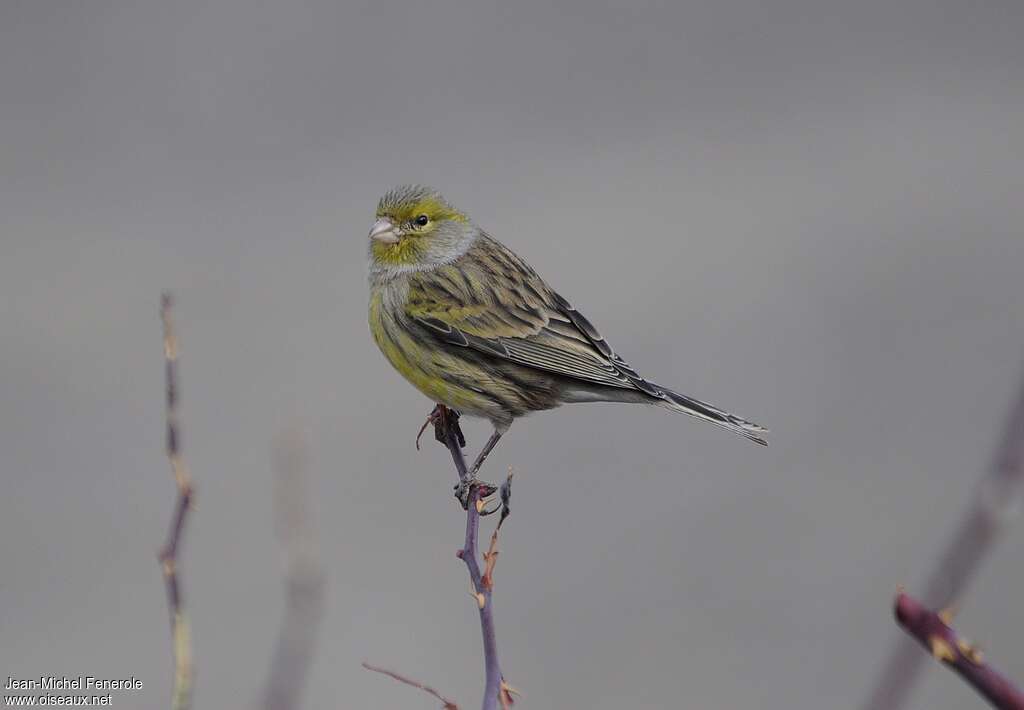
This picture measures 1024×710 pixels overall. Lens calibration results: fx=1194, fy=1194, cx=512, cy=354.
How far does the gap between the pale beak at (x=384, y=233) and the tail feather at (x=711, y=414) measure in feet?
3.89

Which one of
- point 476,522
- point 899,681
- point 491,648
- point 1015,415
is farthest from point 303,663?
point 476,522

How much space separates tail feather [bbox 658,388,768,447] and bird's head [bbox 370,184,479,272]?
3.44 feet

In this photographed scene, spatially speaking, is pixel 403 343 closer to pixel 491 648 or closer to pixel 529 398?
pixel 529 398

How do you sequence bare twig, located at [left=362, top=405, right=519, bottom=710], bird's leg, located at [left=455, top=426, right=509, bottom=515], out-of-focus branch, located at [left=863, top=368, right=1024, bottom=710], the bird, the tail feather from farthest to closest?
the bird → the tail feather → bird's leg, located at [left=455, top=426, right=509, bottom=515] → bare twig, located at [left=362, top=405, right=519, bottom=710] → out-of-focus branch, located at [left=863, top=368, right=1024, bottom=710]

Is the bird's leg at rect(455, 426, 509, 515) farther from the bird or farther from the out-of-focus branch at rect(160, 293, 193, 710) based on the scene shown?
the out-of-focus branch at rect(160, 293, 193, 710)

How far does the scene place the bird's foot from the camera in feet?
7.12

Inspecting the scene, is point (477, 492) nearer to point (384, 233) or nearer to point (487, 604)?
point (487, 604)

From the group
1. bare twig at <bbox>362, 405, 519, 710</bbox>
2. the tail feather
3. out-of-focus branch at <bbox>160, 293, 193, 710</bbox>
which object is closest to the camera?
out-of-focus branch at <bbox>160, 293, 193, 710</bbox>

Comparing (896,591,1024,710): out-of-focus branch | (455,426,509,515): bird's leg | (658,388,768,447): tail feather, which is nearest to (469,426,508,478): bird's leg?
(455,426,509,515): bird's leg

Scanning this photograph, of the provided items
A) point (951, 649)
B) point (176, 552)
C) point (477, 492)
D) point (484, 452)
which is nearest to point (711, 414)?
point (484, 452)

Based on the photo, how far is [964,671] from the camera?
84 centimetres

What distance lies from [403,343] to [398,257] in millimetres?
410

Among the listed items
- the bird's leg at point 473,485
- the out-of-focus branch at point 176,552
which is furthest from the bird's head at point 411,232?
the out-of-focus branch at point 176,552

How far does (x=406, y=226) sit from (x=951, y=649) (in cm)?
389
